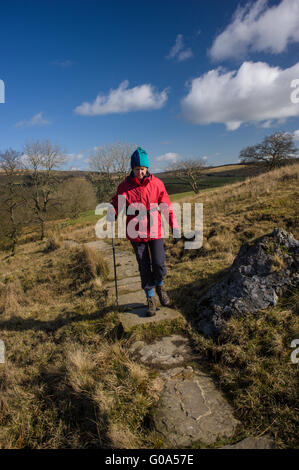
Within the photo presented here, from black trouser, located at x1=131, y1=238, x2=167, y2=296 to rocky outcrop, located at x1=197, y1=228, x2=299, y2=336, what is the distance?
772 millimetres

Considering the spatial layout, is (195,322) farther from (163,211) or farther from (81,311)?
(81,311)

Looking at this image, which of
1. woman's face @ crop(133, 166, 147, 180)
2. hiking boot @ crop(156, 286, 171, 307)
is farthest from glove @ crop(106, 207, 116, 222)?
hiking boot @ crop(156, 286, 171, 307)


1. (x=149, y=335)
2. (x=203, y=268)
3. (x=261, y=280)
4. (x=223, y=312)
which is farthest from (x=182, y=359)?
(x=203, y=268)

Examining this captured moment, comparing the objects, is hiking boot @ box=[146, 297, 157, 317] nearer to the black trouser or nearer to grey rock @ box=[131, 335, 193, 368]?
the black trouser

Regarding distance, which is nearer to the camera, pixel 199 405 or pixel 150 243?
pixel 199 405

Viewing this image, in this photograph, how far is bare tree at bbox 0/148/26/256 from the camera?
25.1 meters

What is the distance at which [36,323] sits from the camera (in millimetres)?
4973

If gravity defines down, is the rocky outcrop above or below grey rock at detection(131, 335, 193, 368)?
above

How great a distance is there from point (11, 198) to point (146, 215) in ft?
89.1

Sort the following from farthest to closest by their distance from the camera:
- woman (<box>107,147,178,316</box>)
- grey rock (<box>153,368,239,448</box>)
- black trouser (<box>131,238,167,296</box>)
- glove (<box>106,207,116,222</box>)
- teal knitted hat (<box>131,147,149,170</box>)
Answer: glove (<box>106,207,116,222</box>), black trouser (<box>131,238,167,296</box>), woman (<box>107,147,178,316</box>), teal knitted hat (<box>131,147,149,170</box>), grey rock (<box>153,368,239,448</box>)

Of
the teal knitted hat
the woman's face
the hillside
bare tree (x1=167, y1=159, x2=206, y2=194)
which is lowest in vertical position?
the hillside

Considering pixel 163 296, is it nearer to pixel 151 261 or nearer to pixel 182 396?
pixel 151 261

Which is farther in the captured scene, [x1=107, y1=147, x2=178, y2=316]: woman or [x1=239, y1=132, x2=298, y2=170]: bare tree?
[x1=239, y1=132, x2=298, y2=170]: bare tree
